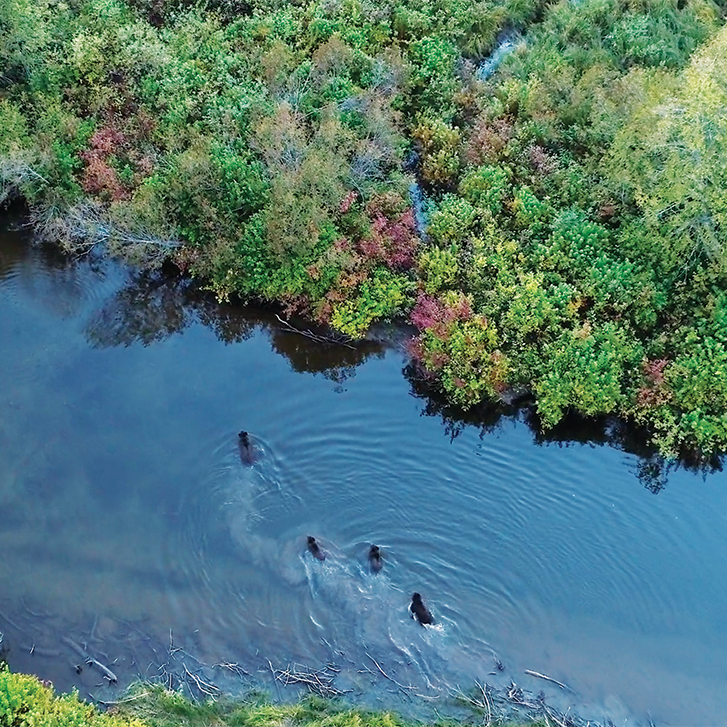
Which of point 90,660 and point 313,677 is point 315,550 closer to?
point 313,677

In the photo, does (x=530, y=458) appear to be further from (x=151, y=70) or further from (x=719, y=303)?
(x=151, y=70)

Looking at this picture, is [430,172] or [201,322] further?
[430,172]

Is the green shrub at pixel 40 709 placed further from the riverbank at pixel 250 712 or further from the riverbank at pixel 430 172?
the riverbank at pixel 430 172

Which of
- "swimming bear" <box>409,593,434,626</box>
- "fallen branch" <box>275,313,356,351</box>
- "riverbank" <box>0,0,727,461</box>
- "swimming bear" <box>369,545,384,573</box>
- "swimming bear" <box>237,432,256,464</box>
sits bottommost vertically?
"swimming bear" <box>409,593,434,626</box>

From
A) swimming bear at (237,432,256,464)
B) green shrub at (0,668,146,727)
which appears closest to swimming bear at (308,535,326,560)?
swimming bear at (237,432,256,464)

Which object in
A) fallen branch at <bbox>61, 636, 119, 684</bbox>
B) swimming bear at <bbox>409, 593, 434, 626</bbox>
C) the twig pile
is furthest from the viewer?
swimming bear at <bbox>409, 593, 434, 626</bbox>

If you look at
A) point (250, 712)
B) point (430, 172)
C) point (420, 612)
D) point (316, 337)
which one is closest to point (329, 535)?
point (420, 612)

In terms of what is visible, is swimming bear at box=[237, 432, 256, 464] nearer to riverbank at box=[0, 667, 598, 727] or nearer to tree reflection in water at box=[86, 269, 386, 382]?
tree reflection in water at box=[86, 269, 386, 382]
